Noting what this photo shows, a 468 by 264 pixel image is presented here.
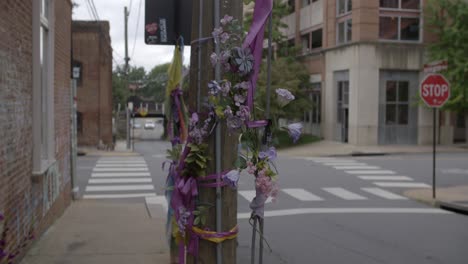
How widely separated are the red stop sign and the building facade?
62.7 ft

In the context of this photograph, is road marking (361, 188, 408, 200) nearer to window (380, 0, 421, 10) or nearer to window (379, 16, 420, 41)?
window (379, 16, 420, 41)

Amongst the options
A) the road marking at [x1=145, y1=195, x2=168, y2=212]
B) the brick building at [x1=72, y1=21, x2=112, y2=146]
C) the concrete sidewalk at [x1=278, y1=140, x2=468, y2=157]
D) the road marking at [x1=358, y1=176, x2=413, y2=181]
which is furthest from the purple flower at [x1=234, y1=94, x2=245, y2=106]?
the brick building at [x1=72, y1=21, x2=112, y2=146]

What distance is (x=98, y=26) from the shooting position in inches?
1479

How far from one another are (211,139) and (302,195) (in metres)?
11.4

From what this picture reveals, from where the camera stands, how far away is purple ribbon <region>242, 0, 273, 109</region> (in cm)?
362

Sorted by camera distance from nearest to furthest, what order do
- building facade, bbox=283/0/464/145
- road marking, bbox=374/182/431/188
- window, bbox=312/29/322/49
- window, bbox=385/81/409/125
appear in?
road marking, bbox=374/182/431/188 → building facade, bbox=283/0/464/145 → window, bbox=385/81/409/125 → window, bbox=312/29/322/49

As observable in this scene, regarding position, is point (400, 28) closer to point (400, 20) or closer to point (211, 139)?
point (400, 20)

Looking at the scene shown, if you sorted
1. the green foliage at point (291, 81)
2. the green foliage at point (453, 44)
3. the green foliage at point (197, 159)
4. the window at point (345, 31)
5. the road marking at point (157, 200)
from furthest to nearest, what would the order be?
the green foliage at point (291, 81) < the window at point (345, 31) < the green foliage at point (453, 44) < the road marking at point (157, 200) < the green foliage at point (197, 159)

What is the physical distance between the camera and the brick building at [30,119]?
5832 millimetres

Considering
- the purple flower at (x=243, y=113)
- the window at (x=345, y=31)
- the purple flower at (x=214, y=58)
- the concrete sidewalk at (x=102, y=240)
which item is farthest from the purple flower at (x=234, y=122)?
the window at (x=345, y=31)

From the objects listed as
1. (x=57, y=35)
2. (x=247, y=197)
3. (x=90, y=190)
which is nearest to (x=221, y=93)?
(x=57, y=35)

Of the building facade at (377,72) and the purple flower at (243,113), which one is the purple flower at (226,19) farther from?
the building facade at (377,72)

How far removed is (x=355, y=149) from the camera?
31.6 meters

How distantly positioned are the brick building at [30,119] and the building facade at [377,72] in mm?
24816
